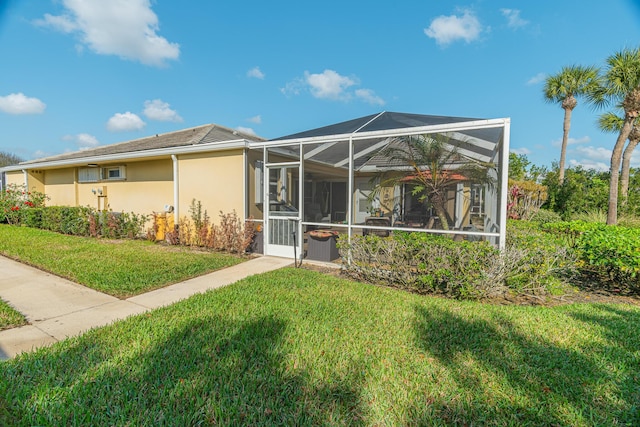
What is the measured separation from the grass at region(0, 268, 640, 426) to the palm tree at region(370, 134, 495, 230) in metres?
3.89

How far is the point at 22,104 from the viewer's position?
74.1ft

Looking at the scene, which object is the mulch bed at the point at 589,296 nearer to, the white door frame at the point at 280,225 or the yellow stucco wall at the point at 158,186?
the white door frame at the point at 280,225

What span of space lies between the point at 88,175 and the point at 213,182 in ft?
27.5

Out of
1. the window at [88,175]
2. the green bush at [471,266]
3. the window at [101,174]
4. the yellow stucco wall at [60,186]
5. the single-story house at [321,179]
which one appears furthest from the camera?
the yellow stucco wall at [60,186]

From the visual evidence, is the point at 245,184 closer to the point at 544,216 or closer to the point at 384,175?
the point at 384,175

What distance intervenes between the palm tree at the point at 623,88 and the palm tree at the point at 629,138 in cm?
296

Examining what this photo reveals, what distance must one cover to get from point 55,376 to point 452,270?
502 cm

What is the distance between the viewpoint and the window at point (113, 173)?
1191 cm

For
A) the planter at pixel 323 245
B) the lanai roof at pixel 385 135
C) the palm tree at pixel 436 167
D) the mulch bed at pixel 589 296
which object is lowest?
the mulch bed at pixel 589 296

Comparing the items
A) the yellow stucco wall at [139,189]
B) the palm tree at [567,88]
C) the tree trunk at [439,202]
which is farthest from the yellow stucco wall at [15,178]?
the palm tree at [567,88]

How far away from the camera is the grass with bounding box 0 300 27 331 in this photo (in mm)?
3682

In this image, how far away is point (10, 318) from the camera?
3.84 metres

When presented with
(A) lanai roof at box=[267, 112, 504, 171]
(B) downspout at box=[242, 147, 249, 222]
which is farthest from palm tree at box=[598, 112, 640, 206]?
(B) downspout at box=[242, 147, 249, 222]

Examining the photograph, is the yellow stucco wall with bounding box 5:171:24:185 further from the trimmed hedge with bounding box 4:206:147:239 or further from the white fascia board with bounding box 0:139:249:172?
the trimmed hedge with bounding box 4:206:147:239
